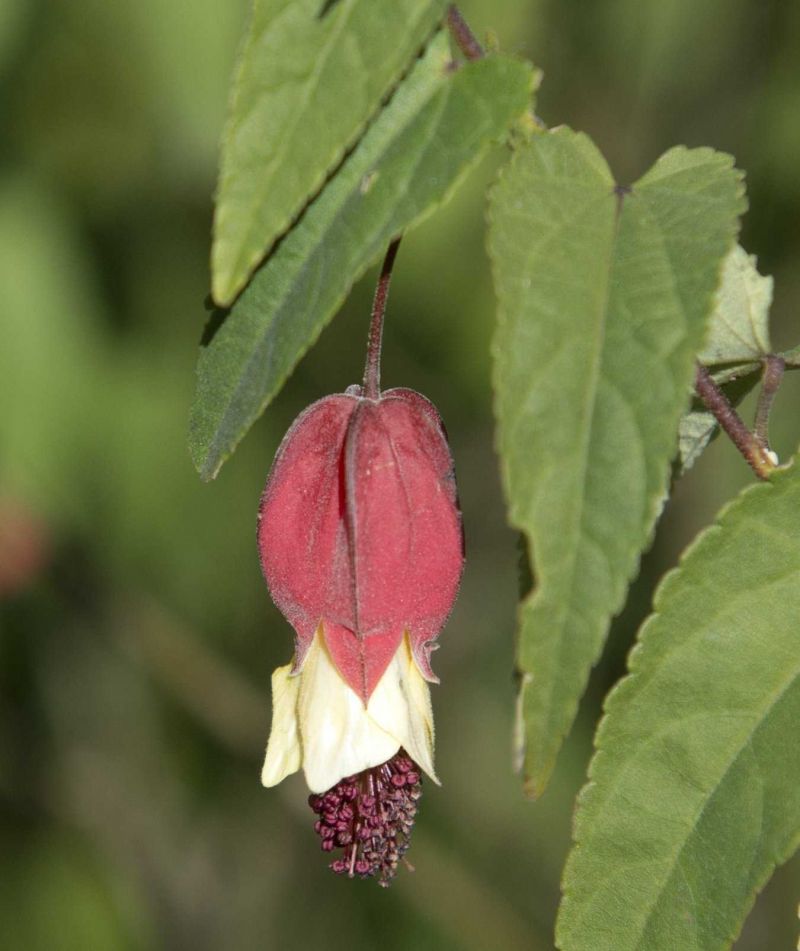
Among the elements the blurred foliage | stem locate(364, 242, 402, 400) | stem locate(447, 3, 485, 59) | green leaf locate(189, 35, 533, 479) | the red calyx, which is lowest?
the blurred foliage

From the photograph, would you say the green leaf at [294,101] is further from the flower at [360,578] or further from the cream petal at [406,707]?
the cream petal at [406,707]

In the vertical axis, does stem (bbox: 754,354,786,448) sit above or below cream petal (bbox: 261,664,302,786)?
above

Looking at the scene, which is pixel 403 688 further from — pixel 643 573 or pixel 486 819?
pixel 486 819

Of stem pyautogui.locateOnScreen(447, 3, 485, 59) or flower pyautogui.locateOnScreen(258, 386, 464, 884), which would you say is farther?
flower pyautogui.locateOnScreen(258, 386, 464, 884)

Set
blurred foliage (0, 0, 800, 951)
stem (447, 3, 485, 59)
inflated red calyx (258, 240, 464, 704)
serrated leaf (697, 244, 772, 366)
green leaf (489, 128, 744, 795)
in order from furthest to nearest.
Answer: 1. blurred foliage (0, 0, 800, 951)
2. serrated leaf (697, 244, 772, 366)
3. inflated red calyx (258, 240, 464, 704)
4. stem (447, 3, 485, 59)
5. green leaf (489, 128, 744, 795)

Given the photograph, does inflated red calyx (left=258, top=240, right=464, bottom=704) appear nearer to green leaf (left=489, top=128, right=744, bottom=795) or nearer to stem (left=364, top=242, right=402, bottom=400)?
stem (left=364, top=242, right=402, bottom=400)

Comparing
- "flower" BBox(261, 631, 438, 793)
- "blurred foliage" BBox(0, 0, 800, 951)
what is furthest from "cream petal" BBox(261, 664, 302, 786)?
"blurred foliage" BBox(0, 0, 800, 951)

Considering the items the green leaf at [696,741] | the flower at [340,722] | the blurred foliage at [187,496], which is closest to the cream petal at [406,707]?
the flower at [340,722]
